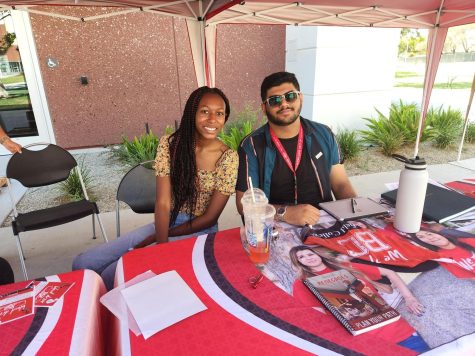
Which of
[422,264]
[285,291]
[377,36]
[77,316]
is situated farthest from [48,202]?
[377,36]

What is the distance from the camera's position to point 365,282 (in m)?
0.97

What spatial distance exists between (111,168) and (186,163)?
13.3 ft

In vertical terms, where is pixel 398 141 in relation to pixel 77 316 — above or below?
below

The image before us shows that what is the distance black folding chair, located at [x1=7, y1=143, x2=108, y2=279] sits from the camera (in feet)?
8.11

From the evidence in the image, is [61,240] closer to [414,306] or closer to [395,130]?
[414,306]

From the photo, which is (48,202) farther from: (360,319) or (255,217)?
(360,319)

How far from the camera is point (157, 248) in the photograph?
1.22m

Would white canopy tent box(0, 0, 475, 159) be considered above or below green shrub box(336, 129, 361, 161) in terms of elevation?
above

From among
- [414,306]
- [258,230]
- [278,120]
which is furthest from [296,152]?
[414,306]

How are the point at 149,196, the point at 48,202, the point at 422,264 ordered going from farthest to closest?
the point at 48,202 < the point at 149,196 < the point at 422,264

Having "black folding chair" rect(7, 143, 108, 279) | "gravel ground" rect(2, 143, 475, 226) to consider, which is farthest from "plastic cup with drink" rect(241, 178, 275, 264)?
"gravel ground" rect(2, 143, 475, 226)

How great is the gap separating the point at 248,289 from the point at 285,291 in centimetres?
11

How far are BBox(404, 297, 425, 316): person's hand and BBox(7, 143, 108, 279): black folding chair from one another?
2.41 m

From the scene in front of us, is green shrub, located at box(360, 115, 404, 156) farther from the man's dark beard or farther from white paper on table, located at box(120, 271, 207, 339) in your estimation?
white paper on table, located at box(120, 271, 207, 339)
